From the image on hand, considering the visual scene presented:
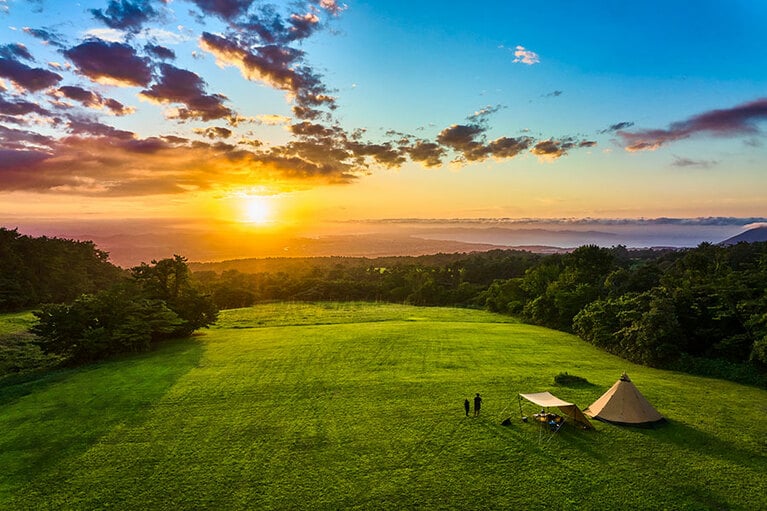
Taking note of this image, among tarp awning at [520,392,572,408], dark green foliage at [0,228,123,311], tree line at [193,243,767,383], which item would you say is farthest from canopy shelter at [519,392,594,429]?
dark green foliage at [0,228,123,311]

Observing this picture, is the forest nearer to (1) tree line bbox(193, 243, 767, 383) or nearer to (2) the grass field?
(1) tree line bbox(193, 243, 767, 383)

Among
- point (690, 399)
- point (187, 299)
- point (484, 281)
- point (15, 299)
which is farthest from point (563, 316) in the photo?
point (15, 299)

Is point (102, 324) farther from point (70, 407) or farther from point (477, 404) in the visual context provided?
point (477, 404)

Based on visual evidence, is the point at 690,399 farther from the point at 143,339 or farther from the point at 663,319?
the point at 143,339

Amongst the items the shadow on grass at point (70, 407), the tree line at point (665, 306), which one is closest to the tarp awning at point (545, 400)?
the tree line at point (665, 306)

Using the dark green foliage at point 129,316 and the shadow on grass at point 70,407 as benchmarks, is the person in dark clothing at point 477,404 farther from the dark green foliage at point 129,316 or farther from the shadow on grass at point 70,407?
the dark green foliage at point 129,316

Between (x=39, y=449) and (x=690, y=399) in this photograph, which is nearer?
(x=39, y=449)
